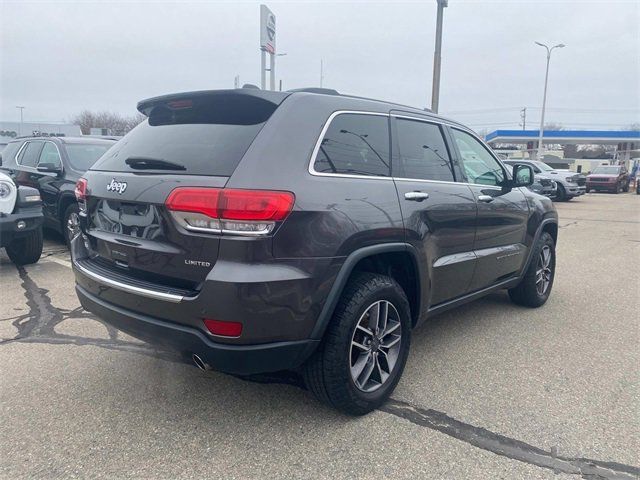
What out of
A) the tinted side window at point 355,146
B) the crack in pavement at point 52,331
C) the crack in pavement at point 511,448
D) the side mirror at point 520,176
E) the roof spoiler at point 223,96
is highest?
the roof spoiler at point 223,96

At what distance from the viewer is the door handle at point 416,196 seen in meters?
3.13

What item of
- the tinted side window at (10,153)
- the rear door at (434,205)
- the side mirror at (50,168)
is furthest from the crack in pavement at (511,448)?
the tinted side window at (10,153)

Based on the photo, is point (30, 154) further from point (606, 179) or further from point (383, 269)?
point (606, 179)

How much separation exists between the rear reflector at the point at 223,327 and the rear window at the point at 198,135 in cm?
72

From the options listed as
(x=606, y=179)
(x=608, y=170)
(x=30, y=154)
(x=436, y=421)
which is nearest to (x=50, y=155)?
(x=30, y=154)

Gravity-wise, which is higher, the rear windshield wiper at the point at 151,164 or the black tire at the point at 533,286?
the rear windshield wiper at the point at 151,164

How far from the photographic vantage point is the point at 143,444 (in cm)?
260

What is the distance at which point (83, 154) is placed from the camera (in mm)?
7613

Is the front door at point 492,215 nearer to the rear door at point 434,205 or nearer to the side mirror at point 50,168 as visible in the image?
the rear door at point 434,205

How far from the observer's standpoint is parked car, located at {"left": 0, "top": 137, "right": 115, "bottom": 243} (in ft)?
23.4

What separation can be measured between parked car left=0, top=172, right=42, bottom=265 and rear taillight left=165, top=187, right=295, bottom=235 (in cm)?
443

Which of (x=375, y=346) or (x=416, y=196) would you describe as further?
(x=416, y=196)

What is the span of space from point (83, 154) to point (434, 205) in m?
6.17

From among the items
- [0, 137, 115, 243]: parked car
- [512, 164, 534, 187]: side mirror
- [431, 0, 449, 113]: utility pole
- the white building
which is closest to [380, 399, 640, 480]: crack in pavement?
[512, 164, 534, 187]: side mirror
